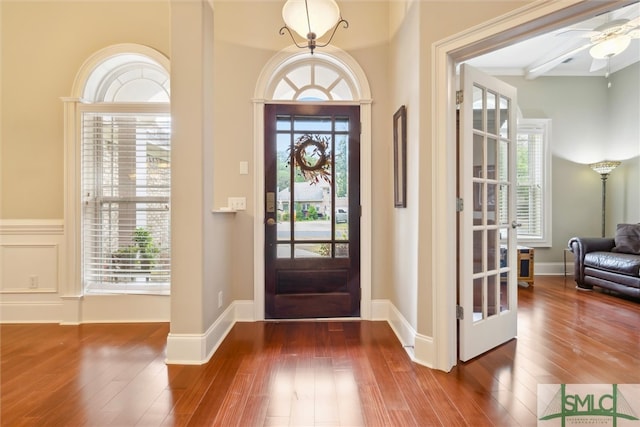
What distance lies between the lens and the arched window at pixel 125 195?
2.95 meters


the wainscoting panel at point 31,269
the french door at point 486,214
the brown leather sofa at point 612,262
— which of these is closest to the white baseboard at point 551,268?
the brown leather sofa at point 612,262

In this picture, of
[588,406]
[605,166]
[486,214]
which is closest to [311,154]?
[486,214]

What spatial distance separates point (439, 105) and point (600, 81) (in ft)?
15.6

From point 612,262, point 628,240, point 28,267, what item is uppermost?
point 628,240

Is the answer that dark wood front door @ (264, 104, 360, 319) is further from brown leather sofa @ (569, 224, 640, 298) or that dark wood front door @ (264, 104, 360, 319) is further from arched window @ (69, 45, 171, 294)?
brown leather sofa @ (569, 224, 640, 298)

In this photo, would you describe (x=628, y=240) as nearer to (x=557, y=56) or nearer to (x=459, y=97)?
(x=557, y=56)

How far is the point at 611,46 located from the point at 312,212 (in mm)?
3351

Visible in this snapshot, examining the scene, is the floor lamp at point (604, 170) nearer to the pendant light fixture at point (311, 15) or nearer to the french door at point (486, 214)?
the french door at point (486, 214)

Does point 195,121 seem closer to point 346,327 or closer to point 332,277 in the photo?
point 332,277

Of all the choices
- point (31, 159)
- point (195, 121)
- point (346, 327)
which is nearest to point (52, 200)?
point (31, 159)

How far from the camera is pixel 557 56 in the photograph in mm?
4094

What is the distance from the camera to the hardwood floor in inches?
63.6

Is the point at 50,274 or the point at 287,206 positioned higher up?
the point at 287,206

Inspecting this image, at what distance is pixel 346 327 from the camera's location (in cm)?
284
